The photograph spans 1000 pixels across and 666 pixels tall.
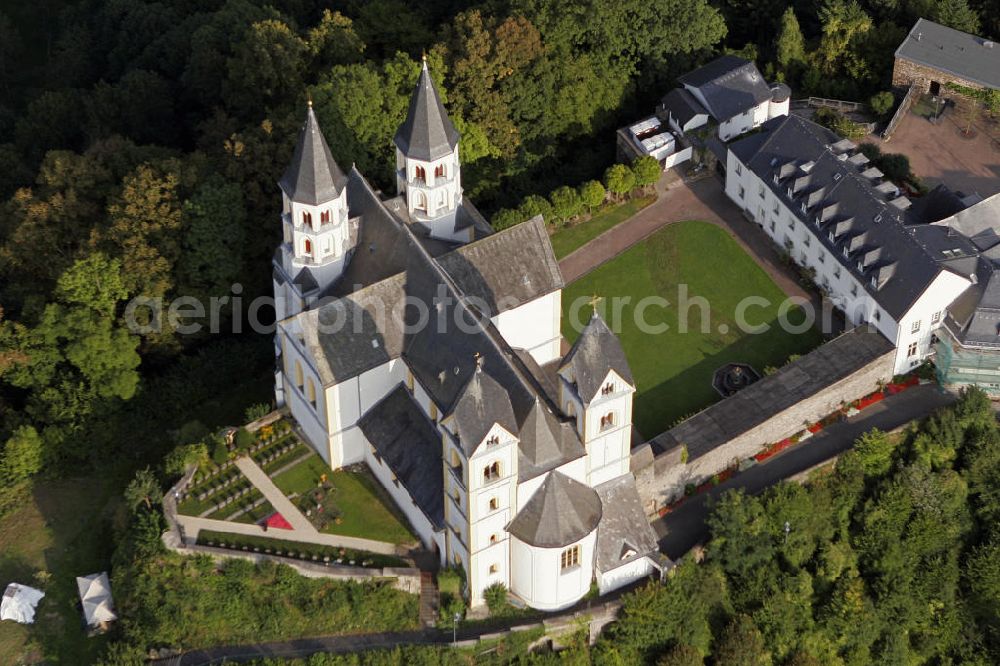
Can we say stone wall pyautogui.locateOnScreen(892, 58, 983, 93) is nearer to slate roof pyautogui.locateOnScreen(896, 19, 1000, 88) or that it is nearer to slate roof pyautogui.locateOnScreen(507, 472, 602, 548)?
slate roof pyautogui.locateOnScreen(896, 19, 1000, 88)

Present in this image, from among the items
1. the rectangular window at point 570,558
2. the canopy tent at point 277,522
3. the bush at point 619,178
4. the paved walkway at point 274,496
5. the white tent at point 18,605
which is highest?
the bush at point 619,178

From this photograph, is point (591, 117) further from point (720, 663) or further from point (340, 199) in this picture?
point (720, 663)

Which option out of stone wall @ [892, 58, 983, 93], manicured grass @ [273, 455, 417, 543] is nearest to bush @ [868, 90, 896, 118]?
stone wall @ [892, 58, 983, 93]

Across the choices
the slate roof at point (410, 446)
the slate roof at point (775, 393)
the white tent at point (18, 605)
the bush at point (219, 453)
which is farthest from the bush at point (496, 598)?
the white tent at point (18, 605)

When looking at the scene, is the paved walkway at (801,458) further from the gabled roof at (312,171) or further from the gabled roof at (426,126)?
the gabled roof at (312,171)

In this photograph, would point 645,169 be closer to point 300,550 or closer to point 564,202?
point 564,202

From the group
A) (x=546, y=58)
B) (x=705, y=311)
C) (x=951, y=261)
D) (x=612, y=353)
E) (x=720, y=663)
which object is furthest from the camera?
(x=546, y=58)

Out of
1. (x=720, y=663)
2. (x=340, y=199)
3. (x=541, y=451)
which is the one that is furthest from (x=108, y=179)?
(x=720, y=663)
